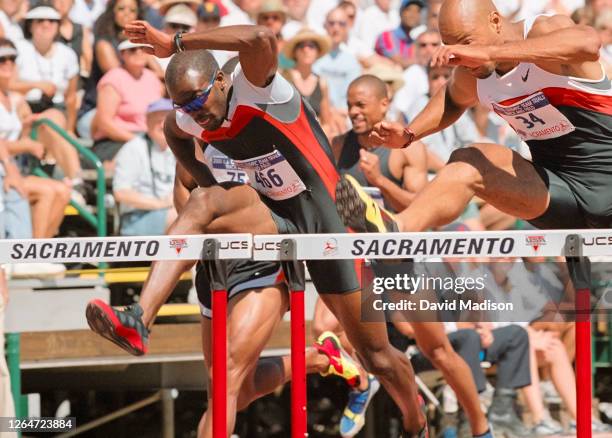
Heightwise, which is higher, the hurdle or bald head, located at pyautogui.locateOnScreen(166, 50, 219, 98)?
bald head, located at pyautogui.locateOnScreen(166, 50, 219, 98)

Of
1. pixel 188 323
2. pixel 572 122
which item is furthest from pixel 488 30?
pixel 188 323

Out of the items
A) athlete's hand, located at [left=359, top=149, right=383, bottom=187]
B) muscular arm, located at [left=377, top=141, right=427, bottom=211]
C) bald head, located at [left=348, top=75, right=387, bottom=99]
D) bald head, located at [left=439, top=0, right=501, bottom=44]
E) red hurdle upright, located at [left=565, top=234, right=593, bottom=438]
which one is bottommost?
red hurdle upright, located at [left=565, top=234, right=593, bottom=438]

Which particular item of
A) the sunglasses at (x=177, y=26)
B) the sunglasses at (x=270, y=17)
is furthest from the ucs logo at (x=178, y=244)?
the sunglasses at (x=270, y=17)

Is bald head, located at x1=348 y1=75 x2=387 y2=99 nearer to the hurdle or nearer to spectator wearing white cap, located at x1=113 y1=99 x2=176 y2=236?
spectator wearing white cap, located at x1=113 y1=99 x2=176 y2=236

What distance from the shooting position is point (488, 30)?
5.50 meters

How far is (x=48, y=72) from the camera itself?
30.2ft

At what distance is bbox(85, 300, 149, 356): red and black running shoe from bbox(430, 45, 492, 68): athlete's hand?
1.64 metres

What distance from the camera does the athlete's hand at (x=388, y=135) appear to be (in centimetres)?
566

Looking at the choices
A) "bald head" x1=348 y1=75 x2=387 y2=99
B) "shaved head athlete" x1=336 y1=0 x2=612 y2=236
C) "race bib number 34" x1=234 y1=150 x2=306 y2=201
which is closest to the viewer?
"shaved head athlete" x1=336 y1=0 x2=612 y2=236

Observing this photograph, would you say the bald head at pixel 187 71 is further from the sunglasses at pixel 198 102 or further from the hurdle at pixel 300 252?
the hurdle at pixel 300 252

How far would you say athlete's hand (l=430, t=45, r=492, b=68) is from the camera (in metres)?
4.97

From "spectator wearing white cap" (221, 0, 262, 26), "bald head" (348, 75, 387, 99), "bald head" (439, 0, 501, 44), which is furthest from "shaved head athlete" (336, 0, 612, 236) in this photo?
"spectator wearing white cap" (221, 0, 262, 26)

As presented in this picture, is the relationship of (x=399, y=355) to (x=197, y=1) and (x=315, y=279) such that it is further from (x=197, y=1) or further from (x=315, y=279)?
(x=197, y=1)

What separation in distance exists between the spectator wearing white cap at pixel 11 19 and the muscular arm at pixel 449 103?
13.5 ft
